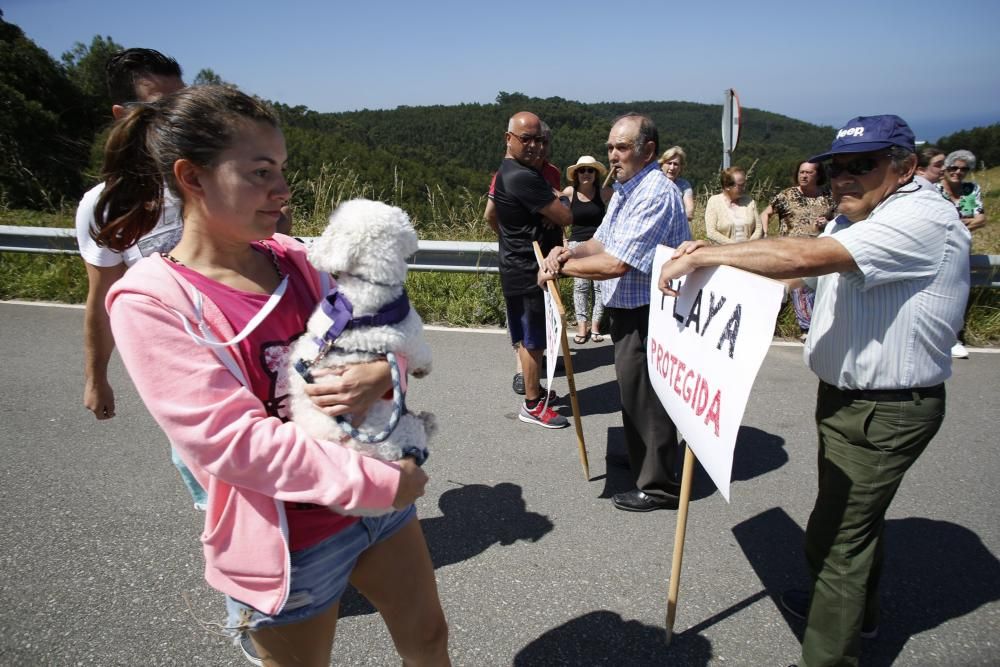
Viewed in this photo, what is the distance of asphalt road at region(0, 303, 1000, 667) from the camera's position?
2359mm

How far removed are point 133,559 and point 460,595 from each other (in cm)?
162

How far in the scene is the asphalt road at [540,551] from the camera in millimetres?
2359

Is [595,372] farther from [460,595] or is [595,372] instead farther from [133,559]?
[133,559]

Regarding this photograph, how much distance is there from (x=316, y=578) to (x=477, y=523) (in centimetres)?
184

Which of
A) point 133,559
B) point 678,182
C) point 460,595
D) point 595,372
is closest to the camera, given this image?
point 460,595

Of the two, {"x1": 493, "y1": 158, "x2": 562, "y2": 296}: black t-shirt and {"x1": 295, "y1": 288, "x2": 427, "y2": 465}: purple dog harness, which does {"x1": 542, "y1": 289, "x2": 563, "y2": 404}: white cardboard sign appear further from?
{"x1": 295, "y1": 288, "x2": 427, "y2": 465}: purple dog harness

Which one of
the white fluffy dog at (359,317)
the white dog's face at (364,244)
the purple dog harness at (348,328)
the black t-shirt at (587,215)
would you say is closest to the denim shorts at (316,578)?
the white fluffy dog at (359,317)

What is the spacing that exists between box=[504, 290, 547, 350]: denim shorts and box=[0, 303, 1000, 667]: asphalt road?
0.61m

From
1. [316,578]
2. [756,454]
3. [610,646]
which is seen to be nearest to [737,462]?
[756,454]

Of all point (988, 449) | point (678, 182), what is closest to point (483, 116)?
point (678, 182)

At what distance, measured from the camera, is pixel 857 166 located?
2.00 meters

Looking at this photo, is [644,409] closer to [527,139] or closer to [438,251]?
[527,139]

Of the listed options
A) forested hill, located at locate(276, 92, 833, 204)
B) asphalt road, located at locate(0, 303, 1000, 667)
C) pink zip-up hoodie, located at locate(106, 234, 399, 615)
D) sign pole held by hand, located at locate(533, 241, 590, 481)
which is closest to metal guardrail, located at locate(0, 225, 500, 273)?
asphalt road, located at locate(0, 303, 1000, 667)

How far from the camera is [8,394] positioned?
4766 mm
